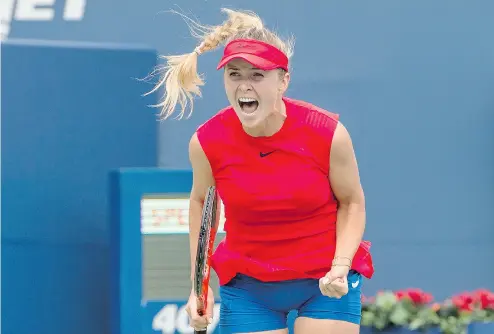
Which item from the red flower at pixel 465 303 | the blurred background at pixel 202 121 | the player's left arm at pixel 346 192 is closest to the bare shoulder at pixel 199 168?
the player's left arm at pixel 346 192

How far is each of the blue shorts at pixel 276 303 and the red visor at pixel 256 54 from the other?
0.67m

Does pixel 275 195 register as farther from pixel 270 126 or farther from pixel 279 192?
pixel 270 126

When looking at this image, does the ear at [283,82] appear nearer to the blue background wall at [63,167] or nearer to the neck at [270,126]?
the neck at [270,126]

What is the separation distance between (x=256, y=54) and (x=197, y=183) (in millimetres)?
486

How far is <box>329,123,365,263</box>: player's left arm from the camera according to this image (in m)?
3.76

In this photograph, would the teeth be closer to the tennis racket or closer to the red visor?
the red visor

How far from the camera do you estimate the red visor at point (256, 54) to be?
12.1 feet

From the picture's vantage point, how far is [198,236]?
12.6ft

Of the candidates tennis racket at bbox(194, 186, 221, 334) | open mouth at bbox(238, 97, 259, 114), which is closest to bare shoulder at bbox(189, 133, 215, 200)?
tennis racket at bbox(194, 186, 221, 334)

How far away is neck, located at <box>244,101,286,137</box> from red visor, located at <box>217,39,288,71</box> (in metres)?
0.14

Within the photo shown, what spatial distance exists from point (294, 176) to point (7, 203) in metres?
2.53

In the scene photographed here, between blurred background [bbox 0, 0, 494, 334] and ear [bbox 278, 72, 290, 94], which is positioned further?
blurred background [bbox 0, 0, 494, 334]

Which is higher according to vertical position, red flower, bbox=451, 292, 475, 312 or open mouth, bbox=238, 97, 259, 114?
open mouth, bbox=238, 97, 259, 114

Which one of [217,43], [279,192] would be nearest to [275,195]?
[279,192]
